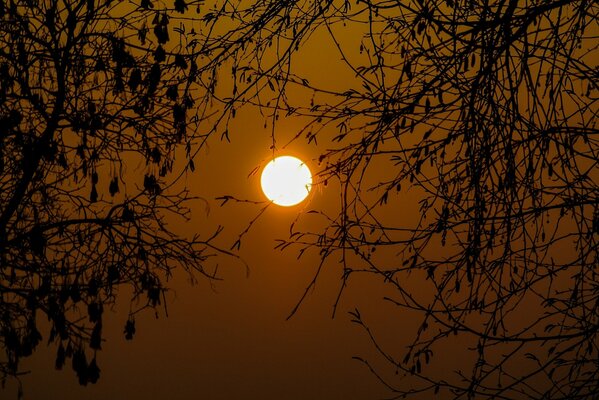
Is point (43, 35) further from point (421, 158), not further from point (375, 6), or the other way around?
point (421, 158)

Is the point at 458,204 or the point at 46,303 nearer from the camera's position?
the point at 458,204

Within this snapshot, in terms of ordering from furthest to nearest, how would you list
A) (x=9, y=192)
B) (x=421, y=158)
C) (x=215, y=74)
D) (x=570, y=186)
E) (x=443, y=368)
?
1. (x=443, y=368)
2. (x=9, y=192)
3. (x=215, y=74)
4. (x=421, y=158)
5. (x=570, y=186)

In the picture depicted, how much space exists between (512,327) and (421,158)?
18.7 ft

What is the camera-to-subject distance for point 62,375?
7.96 meters

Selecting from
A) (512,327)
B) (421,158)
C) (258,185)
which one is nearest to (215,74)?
(421,158)

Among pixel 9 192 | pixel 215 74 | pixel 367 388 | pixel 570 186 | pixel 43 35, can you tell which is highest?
pixel 367 388

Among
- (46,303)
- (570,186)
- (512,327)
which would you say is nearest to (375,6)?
(570,186)

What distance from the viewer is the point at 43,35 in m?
3.81

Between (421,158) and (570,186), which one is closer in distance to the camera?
(570,186)

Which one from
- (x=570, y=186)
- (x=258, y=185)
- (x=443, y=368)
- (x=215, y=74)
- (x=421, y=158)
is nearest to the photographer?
(x=570, y=186)

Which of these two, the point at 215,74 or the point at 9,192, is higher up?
the point at 215,74

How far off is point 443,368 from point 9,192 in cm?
633

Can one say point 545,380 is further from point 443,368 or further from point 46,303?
point 46,303

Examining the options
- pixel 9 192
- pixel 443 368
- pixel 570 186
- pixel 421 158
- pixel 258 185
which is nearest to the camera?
pixel 570 186
